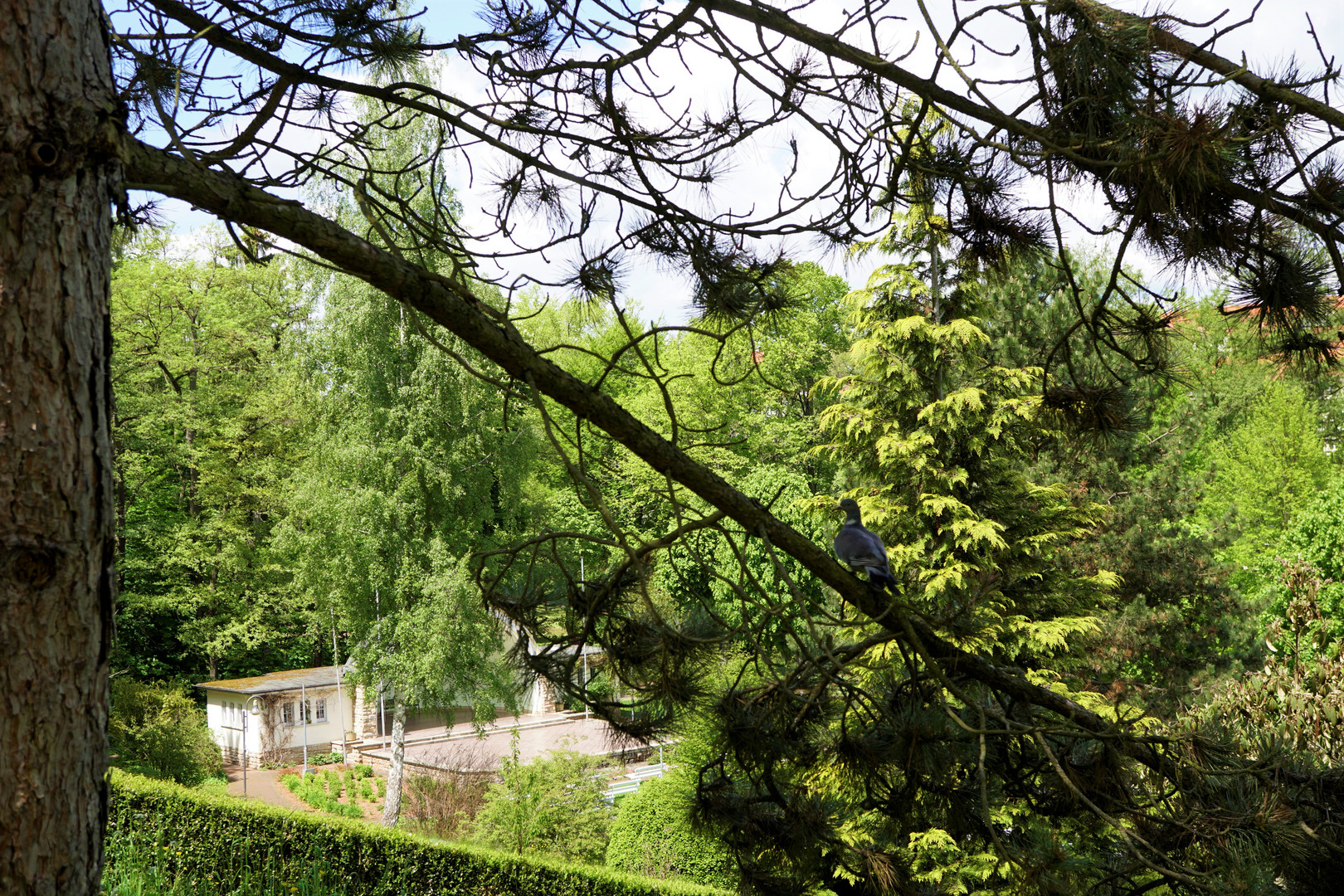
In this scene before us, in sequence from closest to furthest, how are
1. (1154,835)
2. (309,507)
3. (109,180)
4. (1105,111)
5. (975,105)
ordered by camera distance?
(109,180)
(1154,835)
(1105,111)
(975,105)
(309,507)

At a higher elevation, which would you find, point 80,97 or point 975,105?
point 975,105

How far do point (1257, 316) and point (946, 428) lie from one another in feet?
24.0

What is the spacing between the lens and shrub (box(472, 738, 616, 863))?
12109 mm

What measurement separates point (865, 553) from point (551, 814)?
1035cm

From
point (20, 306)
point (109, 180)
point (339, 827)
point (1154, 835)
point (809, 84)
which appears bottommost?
point (339, 827)

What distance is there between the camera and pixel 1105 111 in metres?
2.37

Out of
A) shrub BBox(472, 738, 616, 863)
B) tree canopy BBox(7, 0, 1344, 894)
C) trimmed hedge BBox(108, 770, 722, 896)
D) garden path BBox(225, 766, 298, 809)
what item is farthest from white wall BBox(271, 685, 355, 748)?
tree canopy BBox(7, 0, 1344, 894)

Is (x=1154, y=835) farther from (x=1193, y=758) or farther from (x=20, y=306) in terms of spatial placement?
(x=20, y=306)

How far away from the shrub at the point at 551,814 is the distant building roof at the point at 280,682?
316 inches

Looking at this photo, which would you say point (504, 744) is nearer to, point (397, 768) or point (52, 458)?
point (397, 768)

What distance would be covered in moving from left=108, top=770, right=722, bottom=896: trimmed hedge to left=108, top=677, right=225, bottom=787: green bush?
5041 millimetres

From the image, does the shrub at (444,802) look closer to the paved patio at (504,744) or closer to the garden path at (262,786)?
the paved patio at (504,744)

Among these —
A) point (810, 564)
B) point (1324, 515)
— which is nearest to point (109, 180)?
point (810, 564)

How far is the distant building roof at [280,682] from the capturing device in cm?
1961
